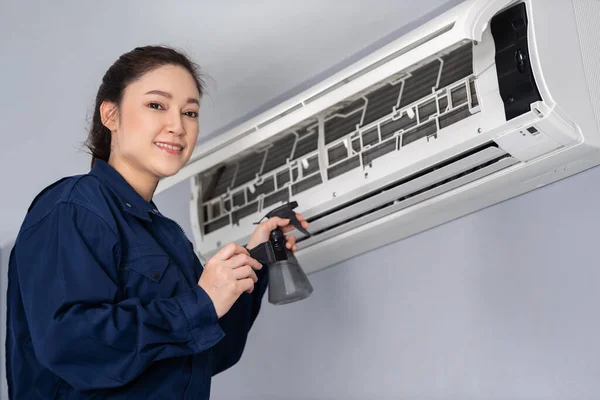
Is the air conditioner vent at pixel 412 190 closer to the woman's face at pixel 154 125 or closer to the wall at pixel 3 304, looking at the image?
the woman's face at pixel 154 125

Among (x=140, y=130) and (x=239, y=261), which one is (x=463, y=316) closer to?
(x=239, y=261)

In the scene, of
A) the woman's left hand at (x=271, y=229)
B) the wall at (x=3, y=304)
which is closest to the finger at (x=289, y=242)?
the woman's left hand at (x=271, y=229)

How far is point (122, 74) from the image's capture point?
1516mm

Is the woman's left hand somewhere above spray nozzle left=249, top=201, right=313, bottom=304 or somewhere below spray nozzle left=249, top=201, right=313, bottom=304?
above

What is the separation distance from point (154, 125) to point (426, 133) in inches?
22.0

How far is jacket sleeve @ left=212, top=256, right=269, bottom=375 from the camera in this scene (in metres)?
1.63

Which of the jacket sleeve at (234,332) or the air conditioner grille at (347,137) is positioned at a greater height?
the air conditioner grille at (347,137)

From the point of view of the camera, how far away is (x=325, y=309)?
→ 2059mm

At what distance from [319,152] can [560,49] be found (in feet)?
1.92

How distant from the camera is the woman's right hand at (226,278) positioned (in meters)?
1.29

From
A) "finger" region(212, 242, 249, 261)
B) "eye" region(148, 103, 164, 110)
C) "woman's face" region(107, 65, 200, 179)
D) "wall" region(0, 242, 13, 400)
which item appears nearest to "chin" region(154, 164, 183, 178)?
"woman's face" region(107, 65, 200, 179)

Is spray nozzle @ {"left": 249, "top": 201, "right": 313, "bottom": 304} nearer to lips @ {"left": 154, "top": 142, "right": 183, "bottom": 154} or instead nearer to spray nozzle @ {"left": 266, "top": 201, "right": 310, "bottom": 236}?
spray nozzle @ {"left": 266, "top": 201, "right": 310, "bottom": 236}

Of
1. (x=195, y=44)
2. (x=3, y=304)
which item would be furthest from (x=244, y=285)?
(x=3, y=304)

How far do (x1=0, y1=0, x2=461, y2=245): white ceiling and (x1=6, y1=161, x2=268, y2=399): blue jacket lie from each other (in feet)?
1.28
